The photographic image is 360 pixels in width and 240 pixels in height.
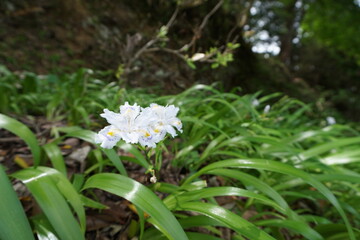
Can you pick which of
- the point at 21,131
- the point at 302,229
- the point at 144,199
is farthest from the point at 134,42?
the point at 302,229

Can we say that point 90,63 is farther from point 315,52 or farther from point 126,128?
point 315,52

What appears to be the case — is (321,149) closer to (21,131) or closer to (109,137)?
(109,137)

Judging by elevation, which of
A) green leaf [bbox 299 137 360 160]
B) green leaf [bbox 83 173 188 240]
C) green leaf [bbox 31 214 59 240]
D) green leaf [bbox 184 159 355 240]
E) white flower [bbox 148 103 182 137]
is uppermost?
white flower [bbox 148 103 182 137]

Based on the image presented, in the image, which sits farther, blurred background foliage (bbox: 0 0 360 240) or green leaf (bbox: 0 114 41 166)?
green leaf (bbox: 0 114 41 166)

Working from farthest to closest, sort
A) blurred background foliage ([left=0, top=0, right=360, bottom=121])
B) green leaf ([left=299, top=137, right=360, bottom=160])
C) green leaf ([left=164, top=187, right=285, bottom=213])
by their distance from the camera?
1. blurred background foliage ([left=0, top=0, right=360, bottom=121])
2. green leaf ([left=299, top=137, right=360, bottom=160])
3. green leaf ([left=164, top=187, right=285, bottom=213])

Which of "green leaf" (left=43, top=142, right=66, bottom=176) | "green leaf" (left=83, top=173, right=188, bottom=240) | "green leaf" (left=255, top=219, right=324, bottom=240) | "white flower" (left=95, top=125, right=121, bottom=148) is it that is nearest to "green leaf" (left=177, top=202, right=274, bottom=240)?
"green leaf" (left=83, top=173, right=188, bottom=240)

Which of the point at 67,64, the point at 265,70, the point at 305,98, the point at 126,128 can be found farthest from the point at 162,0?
the point at 126,128

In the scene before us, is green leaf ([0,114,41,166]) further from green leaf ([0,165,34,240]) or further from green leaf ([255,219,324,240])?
green leaf ([255,219,324,240])
